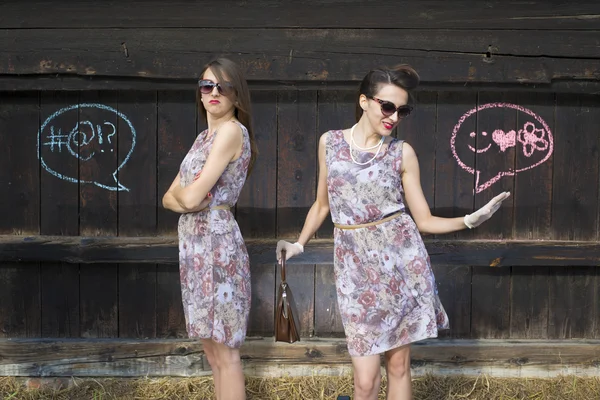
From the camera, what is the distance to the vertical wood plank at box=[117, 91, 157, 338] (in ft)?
14.2

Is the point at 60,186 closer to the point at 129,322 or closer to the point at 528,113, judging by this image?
the point at 129,322

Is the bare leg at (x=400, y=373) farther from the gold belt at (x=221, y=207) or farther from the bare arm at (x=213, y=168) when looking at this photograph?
the bare arm at (x=213, y=168)

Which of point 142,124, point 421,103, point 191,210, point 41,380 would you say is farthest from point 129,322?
point 421,103

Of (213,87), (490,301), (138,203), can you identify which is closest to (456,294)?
(490,301)

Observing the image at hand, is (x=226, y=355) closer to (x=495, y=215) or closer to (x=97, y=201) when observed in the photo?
(x=97, y=201)

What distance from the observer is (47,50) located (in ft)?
13.9

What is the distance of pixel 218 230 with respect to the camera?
3191mm

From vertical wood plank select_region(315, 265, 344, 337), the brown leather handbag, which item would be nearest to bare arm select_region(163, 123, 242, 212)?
the brown leather handbag

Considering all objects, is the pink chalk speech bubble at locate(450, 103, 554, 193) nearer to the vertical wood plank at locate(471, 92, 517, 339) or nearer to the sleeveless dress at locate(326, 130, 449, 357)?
the vertical wood plank at locate(471, 92, 517, 339)

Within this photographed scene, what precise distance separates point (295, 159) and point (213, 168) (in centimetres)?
131

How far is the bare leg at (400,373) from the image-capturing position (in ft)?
10.3

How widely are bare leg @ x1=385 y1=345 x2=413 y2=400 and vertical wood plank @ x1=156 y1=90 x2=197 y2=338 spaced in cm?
167

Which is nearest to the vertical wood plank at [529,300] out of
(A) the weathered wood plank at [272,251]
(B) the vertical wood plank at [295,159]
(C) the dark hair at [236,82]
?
(A) the weathered wood plank at [272,251]

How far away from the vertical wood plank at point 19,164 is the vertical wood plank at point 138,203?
0.51 m
